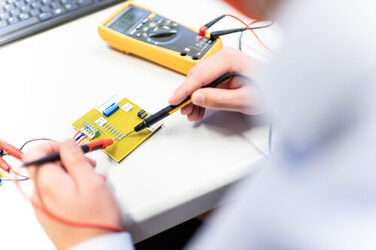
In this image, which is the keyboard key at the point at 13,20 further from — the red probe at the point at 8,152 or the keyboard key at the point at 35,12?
the red probe at the point at 8,152

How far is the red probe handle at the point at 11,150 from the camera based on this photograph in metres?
0.46

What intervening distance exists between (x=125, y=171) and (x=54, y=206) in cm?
10

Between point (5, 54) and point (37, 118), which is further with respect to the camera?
point (5, 54)

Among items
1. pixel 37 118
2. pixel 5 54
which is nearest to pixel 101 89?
pixel 37 118

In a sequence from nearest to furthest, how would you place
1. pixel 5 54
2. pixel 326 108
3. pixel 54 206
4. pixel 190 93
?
pixel 326 108
pixel 54 206
pixel 190 93
pixel 5 54

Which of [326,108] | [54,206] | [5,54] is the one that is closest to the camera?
[326,108]

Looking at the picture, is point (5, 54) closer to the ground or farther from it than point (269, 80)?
closer to the ground

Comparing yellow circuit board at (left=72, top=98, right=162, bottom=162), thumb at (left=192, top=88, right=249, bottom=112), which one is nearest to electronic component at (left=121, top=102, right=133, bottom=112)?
yellow circuit board at (left=72, top=98, right=162, bottom=162)

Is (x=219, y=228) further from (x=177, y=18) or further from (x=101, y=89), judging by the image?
(x=177, y=18)

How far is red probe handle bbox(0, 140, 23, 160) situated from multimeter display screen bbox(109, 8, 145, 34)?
0.94 feet

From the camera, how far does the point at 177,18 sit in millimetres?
678

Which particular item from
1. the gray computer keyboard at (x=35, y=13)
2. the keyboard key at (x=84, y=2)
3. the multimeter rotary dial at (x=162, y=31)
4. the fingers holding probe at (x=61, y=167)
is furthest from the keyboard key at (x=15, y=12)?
the fingers holding probe at (x=61, y=167)

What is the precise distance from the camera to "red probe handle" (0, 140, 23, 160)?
1.50ft

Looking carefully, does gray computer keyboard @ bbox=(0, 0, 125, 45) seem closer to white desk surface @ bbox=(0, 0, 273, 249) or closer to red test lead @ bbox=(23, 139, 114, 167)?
white desk surface @ bbox=(0, 0, 273, 249)
